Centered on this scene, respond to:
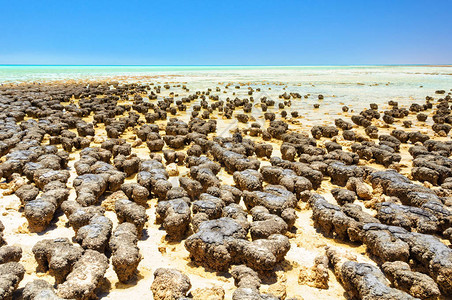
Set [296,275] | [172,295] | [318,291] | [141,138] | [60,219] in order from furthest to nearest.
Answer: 1. [141,138]
2. [60,219]
3. [296,275]
4. [318,291]
5. [172,295]

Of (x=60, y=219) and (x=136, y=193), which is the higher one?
(x=136, y=193)

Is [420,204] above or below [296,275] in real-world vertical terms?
above

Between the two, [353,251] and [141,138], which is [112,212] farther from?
[141,138]

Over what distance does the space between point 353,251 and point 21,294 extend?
16.1ft

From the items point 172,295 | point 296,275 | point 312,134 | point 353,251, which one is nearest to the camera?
point 172,295

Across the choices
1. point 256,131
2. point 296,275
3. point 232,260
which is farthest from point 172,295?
point 256,131

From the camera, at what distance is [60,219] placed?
18.8 ft

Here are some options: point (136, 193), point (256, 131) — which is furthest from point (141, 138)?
point (136, 193)

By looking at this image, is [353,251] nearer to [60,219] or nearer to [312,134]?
[60,219]

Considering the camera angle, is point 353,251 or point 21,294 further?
point 353,251

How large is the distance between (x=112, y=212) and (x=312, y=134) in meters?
8.76

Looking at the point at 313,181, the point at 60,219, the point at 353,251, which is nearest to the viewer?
the point at 353,251

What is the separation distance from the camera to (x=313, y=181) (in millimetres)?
7180

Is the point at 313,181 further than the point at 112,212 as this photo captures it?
Yes
